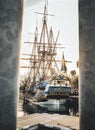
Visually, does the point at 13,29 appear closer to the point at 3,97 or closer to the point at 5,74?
the point at 5,74

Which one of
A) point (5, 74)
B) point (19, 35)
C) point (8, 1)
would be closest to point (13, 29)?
point (19, 35)

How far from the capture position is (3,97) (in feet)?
7.02

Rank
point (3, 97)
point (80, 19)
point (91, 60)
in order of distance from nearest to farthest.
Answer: point (3, 97), point (91, 60), point (80, 19)

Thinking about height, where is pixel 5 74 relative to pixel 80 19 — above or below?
below

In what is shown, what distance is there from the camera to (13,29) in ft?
7.34

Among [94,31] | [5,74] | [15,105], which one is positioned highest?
[94,31]

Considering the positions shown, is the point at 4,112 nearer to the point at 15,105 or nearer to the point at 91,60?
the point at 15,105

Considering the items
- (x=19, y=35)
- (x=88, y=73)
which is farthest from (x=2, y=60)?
(x=88, y=73)

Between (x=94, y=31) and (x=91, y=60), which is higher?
(x=94, y=31)

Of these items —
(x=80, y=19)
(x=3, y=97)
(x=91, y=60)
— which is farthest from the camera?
(x=80, y=19)

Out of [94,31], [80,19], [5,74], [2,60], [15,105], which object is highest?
[80,19]

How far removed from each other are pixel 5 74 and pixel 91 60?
0.98 meters

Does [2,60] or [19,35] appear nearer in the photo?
[2,60]

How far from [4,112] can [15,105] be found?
0.51 feet
